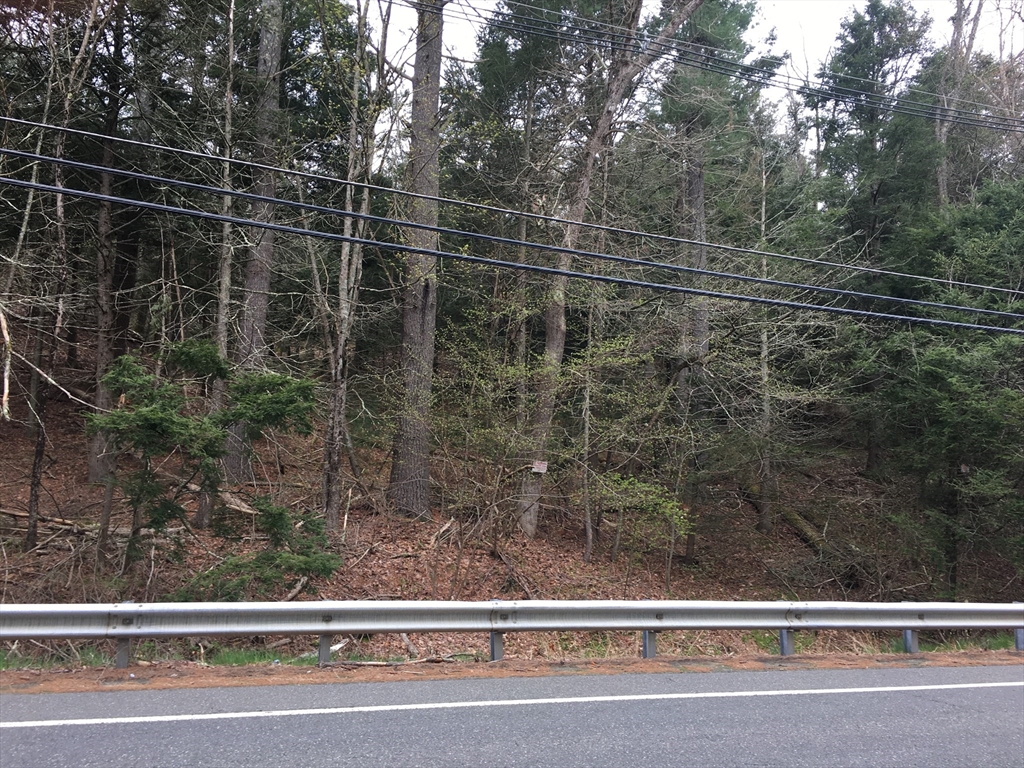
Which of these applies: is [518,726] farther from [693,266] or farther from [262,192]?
[693,266]

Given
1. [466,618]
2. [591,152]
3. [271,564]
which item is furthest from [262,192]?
[466,618]

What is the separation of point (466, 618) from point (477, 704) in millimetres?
1187

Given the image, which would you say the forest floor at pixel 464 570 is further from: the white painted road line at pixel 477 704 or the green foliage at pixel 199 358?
the green foliage at pixel 199 358

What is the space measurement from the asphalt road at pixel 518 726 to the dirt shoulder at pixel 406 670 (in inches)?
9.6

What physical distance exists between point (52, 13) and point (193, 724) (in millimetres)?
10869

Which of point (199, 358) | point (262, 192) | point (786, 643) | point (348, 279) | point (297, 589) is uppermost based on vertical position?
point (262, 192)

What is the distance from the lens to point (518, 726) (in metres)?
4.76

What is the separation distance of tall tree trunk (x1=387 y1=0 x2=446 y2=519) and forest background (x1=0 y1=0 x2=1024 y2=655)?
3.3 inches

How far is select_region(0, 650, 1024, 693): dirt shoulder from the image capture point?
5.47 metres

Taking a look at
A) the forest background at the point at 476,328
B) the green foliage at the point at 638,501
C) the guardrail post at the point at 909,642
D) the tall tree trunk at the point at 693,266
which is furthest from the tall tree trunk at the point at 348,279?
the guardrail post at the point at 909,642

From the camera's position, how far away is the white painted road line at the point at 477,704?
14.9 feet

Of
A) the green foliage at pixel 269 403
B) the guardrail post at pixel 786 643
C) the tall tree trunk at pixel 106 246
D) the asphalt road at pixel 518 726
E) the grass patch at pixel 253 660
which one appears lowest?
the grass patch at pixel 253 660

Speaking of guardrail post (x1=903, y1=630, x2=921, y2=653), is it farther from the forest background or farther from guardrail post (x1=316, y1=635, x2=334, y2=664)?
guardrail post (x1=316, y1=635, x2=334, y2=664)

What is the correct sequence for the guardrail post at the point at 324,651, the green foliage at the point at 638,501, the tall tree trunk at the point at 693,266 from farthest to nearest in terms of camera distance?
1. the tall tree trunk at the point at 693,266
2. the green foliage at the point at 638,501
3. the guardrail post at the point at 324,651
